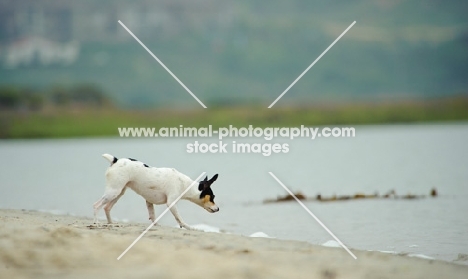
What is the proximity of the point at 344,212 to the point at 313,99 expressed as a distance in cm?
14920

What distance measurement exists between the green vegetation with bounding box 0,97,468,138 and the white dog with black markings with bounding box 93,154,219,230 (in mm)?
53772

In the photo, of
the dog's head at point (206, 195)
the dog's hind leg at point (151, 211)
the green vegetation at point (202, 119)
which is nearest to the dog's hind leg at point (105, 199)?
the dog's hind leg at point (151, 211)

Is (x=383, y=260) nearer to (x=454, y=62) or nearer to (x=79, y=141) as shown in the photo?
(x=79, y=141)

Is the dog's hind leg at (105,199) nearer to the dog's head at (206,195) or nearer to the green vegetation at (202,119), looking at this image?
the dog's head at (206,195)

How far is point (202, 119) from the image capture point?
7406 cm

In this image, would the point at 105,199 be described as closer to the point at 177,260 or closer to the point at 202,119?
the point at 177,260

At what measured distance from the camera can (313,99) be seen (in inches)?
6575

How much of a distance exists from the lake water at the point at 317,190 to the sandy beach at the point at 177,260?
2323 millimetres

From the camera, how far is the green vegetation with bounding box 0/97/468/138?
69.5 m

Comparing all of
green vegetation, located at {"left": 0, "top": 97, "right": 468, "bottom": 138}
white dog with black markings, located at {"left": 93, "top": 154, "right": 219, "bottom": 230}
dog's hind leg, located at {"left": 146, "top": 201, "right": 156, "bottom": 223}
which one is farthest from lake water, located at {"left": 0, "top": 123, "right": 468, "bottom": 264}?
green vegetation, located at {"left": 0, "top": 97, "right": 468, "bottom": 138}

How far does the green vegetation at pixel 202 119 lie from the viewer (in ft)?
228

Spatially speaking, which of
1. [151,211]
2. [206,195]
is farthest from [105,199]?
[206,195]

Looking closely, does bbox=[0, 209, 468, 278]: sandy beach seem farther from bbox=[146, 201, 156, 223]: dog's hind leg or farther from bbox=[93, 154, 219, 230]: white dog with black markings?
bbox=[146, 201, 156, 223]: dog's hind leg

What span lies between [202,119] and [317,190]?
4893 cm
